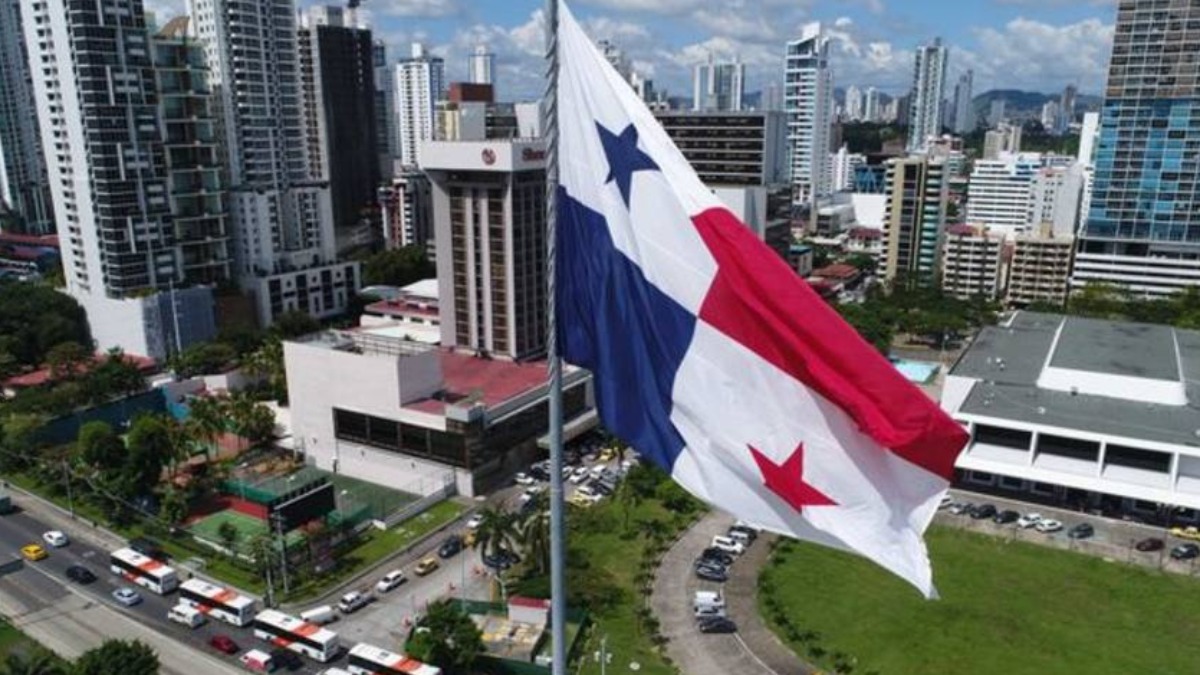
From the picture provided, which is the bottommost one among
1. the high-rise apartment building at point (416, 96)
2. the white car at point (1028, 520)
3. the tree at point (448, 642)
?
the white car at point (1028, 520)

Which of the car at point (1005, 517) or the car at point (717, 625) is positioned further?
the car at point (1005, 517)

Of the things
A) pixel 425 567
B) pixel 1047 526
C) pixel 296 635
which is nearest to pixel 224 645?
pixel 296 635

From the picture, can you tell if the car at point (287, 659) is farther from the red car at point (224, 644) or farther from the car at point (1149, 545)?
the car at point (1149, 545)

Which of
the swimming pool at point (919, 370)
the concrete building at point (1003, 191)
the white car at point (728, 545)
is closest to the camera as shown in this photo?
the white car at point (728, 545)

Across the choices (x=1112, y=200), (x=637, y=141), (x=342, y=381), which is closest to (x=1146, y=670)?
(x=637, y=141)

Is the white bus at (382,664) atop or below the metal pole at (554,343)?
below

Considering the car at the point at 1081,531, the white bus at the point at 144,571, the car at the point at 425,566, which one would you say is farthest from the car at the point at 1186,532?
the white bus at the point at 144,571

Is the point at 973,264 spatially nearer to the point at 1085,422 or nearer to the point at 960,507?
the point at 1085,422
